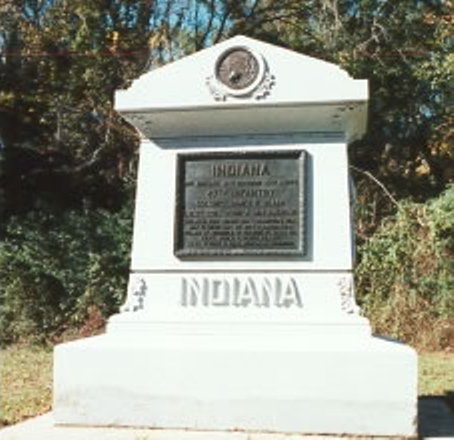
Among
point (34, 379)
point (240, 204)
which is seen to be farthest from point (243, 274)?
point (34, 379)

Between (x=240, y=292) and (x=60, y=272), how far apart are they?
337 inches

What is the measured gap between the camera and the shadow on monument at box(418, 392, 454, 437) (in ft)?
22.8

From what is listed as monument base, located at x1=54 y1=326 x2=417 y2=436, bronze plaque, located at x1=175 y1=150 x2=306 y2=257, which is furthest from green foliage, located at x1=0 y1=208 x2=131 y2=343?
monument base, located at x1=54 y1=326 x2=417 y2=436

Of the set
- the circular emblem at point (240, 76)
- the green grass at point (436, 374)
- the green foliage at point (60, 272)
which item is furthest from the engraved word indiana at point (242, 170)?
the green foliage at point (60, 272)

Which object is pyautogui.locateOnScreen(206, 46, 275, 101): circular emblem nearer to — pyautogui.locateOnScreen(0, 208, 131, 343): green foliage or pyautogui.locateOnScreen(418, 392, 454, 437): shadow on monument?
pyautogui.locateOnScreen(418, 392, 454, 437): shadow on monument

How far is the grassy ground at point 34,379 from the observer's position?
333 inches

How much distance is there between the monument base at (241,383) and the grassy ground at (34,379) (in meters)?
0.99

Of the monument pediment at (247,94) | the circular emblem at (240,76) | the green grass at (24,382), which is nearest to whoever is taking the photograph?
the monument pediment at (247,94)

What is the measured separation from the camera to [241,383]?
6836 mm

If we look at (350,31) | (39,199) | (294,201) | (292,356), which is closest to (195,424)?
(292,356)

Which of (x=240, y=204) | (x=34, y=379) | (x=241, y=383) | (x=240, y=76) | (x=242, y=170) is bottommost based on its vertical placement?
(x=34, y=379)

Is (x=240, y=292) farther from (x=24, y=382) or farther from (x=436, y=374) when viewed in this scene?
(x=436, y=374)

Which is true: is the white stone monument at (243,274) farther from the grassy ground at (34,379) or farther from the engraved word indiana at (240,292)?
the grassy ground at (34,379)

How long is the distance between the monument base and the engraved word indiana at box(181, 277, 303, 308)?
31cm
